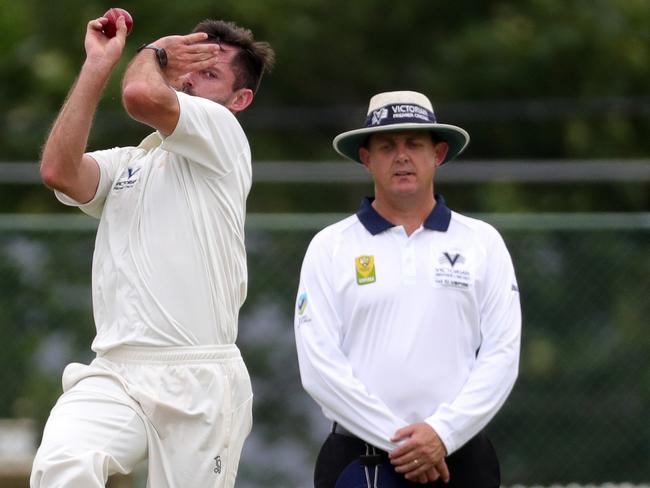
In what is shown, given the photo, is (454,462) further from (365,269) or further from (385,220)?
(385,220)

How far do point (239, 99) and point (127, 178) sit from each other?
1.85ft

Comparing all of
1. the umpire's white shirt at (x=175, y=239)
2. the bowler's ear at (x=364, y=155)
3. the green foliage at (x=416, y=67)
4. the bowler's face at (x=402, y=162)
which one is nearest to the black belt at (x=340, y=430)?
the umpire's white shirt at (x=175, y=239)

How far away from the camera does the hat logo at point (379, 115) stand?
5.78 meters

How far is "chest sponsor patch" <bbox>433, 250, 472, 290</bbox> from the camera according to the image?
557 centimetres

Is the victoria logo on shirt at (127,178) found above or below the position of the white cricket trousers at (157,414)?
above

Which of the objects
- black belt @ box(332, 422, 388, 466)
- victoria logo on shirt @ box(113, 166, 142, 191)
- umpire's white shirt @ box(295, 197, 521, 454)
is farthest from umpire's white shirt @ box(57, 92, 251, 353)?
black belt @ box(332, 422, 388, 466)

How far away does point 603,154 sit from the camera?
12906 millimetres

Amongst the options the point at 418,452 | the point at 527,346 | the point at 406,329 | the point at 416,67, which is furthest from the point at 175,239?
the point at 416,67

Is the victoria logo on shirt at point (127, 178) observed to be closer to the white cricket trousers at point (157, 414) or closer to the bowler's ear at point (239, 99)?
the bowler's ear at point (239, 99)

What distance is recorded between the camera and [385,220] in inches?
225

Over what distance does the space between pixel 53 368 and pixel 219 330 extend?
403 centimetres

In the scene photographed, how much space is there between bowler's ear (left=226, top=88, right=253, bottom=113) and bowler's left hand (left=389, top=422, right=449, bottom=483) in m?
1.38

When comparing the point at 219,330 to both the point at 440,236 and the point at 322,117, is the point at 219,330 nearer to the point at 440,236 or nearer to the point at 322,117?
the point at 440,236

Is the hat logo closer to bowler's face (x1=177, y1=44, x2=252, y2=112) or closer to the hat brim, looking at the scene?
the hat brim
